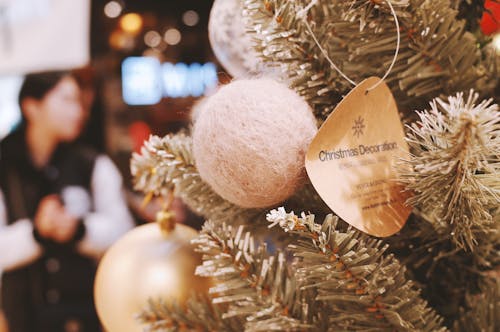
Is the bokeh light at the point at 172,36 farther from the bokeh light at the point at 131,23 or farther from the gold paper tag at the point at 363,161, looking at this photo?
the gold paper tag at the point at 363,161

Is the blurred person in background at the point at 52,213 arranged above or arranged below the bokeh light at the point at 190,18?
below

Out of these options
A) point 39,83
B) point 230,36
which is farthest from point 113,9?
point 230,36

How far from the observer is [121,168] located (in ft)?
7.30

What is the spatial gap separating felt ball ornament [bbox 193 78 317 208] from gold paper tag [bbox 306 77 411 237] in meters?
0.02

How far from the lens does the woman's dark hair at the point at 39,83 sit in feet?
5.49

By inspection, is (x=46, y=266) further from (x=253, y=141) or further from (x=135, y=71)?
(x=253, y=141)

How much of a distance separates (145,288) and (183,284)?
0.04 m

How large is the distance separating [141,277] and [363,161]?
Answer: 0.82 feet

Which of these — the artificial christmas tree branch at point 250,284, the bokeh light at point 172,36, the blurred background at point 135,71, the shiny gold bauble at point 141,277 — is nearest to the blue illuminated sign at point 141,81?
the blurred background at point 135,71

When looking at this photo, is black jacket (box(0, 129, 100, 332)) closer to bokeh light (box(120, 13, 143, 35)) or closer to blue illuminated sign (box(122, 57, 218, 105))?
blue illuminated sign (box(122, 57, 218, 105))

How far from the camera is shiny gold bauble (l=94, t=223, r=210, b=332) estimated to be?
49 cm

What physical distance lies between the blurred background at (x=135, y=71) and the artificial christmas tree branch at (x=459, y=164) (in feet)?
4.97

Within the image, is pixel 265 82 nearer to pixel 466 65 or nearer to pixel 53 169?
pixel 466 65

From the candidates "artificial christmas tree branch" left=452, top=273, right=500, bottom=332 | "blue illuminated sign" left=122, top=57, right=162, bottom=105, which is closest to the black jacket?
"blue illuminated sign" left=122, top=57, right=162, bottom=105
